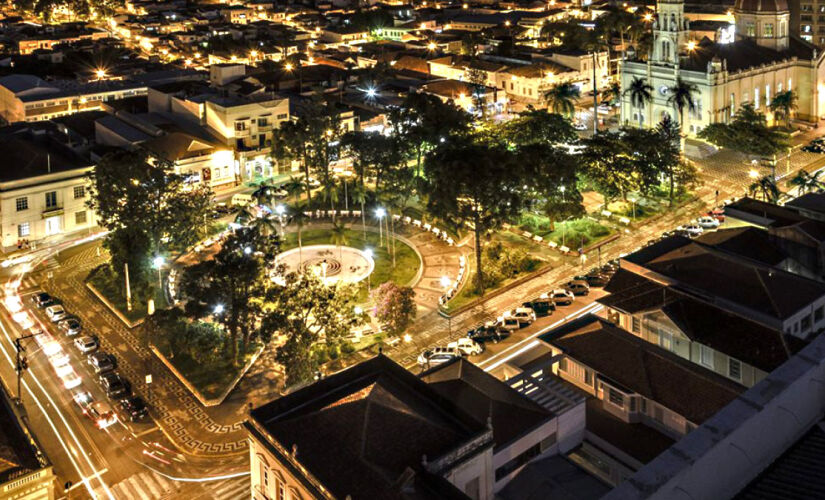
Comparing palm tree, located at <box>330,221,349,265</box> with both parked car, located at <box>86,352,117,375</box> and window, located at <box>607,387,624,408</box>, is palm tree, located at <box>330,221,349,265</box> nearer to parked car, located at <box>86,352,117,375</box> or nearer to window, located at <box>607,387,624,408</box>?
parked car, located at <box>86,352,117,375</box>

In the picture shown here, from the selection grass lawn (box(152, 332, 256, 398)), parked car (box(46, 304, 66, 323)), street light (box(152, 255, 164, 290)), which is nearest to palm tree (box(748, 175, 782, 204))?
grass lawn (box(152, 332, 256, 398))

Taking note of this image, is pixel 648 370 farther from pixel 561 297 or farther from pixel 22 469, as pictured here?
pixel 22 469

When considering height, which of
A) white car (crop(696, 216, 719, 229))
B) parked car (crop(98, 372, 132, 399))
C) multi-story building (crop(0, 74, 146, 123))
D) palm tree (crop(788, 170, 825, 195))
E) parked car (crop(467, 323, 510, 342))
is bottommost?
parked car (crop(98, 372, 132, 399))

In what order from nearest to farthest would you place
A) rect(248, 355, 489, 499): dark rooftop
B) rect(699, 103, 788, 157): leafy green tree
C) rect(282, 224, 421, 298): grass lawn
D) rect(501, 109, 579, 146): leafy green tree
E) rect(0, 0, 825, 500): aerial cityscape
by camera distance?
rect(248, 355, 489, 499): dark rooftop
rect(0, 0, 825, 500): aerial cityscape
rect(282, 224, 421, 298): grass lawn
rect(501, 109, 579, 146): leafy green tree
rect(699, 103, 788, 157): leafy green tree

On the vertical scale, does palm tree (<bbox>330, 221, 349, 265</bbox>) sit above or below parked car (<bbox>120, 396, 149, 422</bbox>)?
above

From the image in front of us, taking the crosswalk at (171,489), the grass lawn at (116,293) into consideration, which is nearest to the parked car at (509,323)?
the crosswalk at (171,489)

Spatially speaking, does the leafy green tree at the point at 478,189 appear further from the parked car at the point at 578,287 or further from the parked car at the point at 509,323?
the parked car at the point at 578,287
